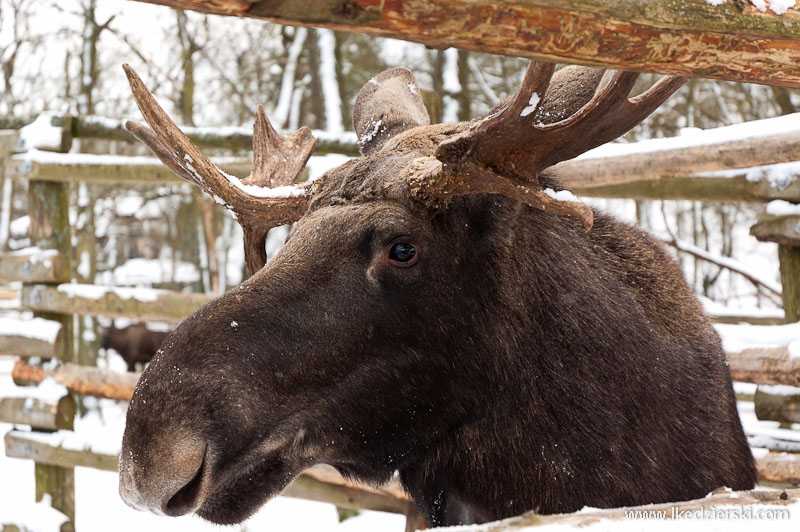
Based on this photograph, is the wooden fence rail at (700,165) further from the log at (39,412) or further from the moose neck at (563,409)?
the log at (39,412)

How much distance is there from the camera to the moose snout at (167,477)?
5.81 feet

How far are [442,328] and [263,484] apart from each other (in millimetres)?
625

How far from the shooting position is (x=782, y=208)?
161 inches

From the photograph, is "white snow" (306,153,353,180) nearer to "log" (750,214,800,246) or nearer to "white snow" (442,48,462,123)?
"white snow" (442,48,462,123)

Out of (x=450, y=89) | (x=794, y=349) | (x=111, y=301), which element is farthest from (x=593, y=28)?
(x=450, y=89)

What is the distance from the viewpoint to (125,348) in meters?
16.3

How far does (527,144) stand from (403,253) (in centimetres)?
44

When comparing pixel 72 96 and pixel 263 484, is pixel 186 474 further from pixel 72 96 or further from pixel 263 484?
pixel 72 96

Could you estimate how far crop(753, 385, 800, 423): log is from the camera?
4090 millimetres

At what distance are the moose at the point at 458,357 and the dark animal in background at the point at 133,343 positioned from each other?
14.5m

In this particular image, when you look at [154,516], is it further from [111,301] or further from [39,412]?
[111,301]

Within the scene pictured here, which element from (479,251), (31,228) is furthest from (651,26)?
(31,228)

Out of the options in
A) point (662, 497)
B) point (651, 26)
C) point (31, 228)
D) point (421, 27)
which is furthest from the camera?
point (31, 228)

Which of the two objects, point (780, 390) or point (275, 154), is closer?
point (275, 154)
